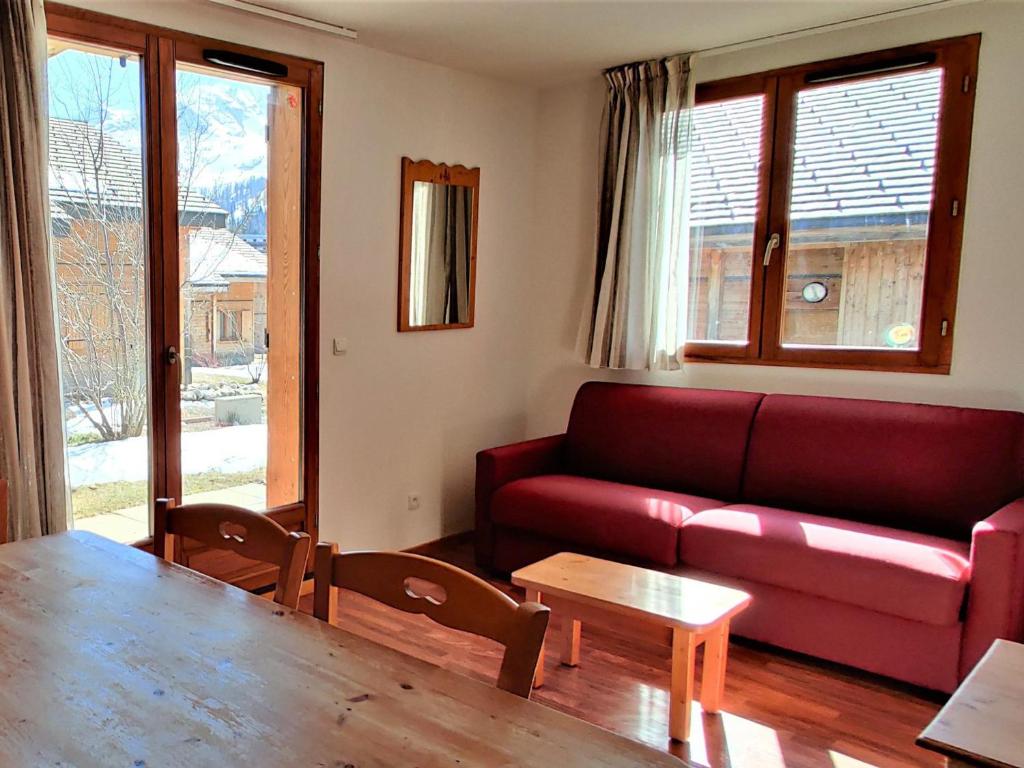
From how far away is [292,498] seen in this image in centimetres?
373

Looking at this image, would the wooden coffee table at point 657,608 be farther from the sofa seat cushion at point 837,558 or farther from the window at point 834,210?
the window at point 834,210

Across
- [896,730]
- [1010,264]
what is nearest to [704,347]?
[1010,264]

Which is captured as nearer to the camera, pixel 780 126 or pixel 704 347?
pixel 780 126

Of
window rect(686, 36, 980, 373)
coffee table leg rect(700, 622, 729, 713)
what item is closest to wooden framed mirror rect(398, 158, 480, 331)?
window rect(686, 36, 980, 373)

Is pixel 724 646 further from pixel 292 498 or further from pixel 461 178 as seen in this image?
pixel 461 178

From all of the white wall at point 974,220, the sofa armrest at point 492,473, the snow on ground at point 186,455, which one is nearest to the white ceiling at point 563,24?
the white wall at point 974,220

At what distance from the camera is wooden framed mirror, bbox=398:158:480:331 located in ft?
13.2

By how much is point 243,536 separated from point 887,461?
8.65ft

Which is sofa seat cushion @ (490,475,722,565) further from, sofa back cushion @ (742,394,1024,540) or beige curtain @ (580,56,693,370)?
beige curtain @ (580,56,693,370)

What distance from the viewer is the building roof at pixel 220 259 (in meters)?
3.29

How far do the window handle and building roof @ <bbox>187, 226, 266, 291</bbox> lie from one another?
2286 millimetres

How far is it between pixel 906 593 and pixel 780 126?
2.15 meters

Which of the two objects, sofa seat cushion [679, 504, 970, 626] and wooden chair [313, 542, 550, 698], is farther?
sofa seat cushion [679, 504, 970, 626]

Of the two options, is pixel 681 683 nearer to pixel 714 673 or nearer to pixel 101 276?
pixel 714 673
